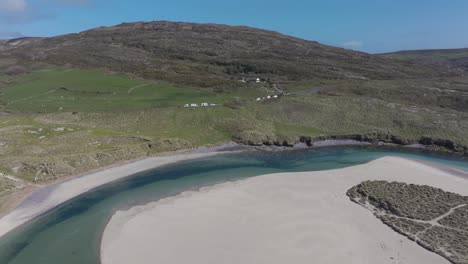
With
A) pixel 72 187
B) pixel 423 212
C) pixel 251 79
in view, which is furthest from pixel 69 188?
pixel 251 79

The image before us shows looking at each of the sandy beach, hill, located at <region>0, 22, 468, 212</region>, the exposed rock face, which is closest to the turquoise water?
the sandy beach

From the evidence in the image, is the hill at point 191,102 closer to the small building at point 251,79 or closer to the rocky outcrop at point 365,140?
the rocky outcrop at point 365,140

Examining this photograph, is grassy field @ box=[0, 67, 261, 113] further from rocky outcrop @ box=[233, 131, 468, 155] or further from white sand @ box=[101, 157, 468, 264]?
white sand @ box=[101, 157, 468, 264]

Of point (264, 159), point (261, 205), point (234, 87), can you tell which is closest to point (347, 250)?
point (261, 205)

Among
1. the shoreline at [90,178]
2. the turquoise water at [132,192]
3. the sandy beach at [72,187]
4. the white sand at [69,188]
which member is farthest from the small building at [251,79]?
the white sand at [69,188]

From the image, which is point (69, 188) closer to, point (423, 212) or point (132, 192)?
point (132, 192)

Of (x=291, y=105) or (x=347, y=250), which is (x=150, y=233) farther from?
(x=291, y=105)

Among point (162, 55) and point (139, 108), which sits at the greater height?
point (162, 55)
